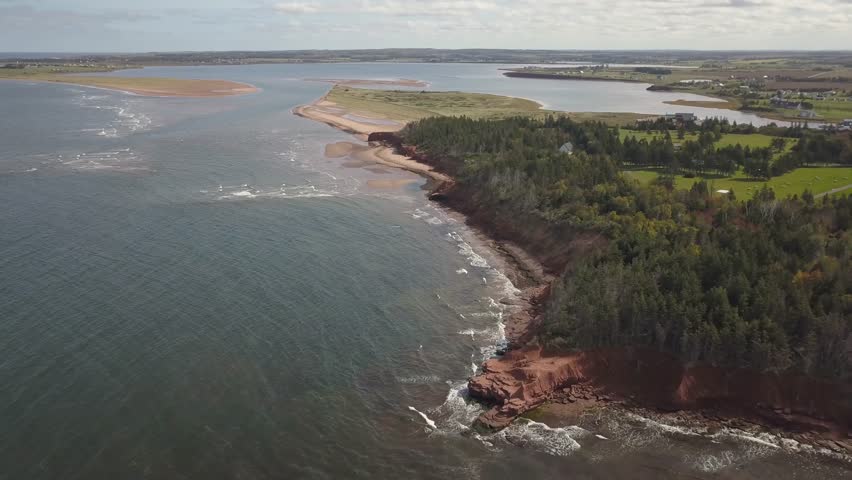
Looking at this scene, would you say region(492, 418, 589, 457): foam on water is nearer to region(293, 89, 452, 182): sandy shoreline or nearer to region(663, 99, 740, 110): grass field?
region(293, 89, 452, 182): sandy shoreline

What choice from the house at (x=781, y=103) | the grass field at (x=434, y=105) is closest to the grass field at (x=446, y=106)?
the grass field at (x=434, y=105)

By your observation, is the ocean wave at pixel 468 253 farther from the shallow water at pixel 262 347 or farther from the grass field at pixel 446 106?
the grass field at pixel 446 106

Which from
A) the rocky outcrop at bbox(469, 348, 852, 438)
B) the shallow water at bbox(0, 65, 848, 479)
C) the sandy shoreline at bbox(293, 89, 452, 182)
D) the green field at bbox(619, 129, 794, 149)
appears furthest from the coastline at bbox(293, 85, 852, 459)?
the green field at bbox(619, 129, 794, 149)

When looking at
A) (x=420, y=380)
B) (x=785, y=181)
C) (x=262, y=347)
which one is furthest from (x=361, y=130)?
(x=420, y=380)

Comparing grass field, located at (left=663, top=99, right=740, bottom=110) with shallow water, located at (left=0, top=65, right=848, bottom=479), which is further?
grass field, located at (left=663, top=99, right=740, bottom=110)

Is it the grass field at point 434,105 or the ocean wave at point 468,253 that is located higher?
the grass field at point 434,105

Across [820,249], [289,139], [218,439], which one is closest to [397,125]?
[289,139]
